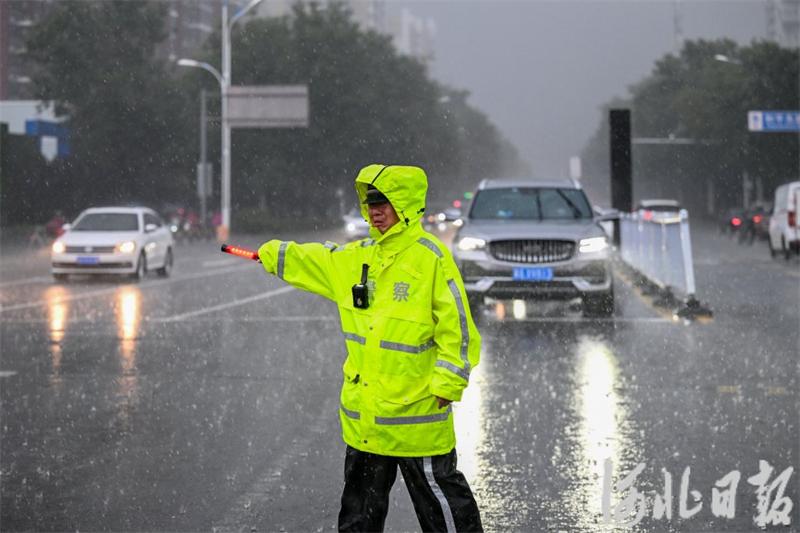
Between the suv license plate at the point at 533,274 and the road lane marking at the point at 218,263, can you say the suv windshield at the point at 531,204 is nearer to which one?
the suv license plate at the point at 533,274

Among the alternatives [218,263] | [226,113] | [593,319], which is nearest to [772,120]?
[226,113]

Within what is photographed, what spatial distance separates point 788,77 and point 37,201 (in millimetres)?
37943

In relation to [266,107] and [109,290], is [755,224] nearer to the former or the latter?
[266,107]

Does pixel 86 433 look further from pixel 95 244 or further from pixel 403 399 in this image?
pixel 95 244

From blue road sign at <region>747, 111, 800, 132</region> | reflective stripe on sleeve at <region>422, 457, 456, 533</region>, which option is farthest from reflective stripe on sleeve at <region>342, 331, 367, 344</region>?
blue road sign at <region>747, 111, 800, 132</region>

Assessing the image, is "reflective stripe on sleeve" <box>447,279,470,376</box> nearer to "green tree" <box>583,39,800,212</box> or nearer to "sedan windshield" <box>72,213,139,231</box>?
"sedan windshield" <box>72,213,139,231</box>

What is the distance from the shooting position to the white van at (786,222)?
31.0 m

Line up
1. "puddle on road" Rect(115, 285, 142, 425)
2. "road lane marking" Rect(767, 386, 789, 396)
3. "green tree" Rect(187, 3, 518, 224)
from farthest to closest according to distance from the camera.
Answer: "green tree" Rect(187, 3, 518, 224), "road lane marking" Rect(767, 386, 789, 396), "puddle on road" Rect(115, 285, 142, 425)

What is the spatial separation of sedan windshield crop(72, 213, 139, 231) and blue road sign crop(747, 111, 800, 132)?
41170mm

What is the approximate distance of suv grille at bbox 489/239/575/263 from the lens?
52.6 ft

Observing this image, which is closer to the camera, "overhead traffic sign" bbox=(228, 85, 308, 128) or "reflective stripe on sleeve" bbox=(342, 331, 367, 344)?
"reflective stripe on sleeve" bbox=(342, 331, 367, 344)

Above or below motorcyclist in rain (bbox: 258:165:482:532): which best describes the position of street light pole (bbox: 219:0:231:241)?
above

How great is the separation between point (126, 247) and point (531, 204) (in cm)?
986

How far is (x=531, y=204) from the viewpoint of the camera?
17578 millimetres
